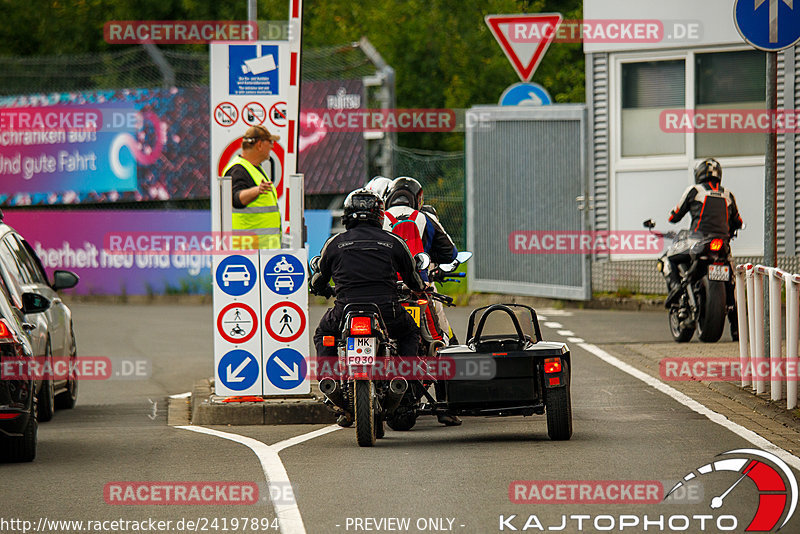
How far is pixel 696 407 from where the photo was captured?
39.3ft

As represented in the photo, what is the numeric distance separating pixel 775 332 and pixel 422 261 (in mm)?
2864

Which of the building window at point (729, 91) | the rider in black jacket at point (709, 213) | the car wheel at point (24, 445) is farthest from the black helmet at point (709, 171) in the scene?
the car wheel at point (24, 445)

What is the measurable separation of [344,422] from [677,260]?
6.96m

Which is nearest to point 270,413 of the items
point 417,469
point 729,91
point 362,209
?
point 362,209

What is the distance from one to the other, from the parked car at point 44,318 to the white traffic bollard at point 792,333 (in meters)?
5.51

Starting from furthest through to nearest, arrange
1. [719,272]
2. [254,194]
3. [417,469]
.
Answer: [719,272], [254,194], [417,469]

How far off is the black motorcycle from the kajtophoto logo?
6.52 meters

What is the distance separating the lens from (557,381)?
10164 millimetres

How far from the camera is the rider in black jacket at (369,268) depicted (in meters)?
10.6

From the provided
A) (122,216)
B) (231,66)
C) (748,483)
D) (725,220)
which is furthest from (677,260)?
(122,216)

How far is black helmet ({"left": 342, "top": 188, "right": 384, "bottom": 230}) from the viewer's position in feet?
34.9

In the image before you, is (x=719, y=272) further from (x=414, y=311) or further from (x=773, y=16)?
(x=414, y=311)

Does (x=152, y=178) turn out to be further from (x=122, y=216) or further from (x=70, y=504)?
(x=70, y=504)

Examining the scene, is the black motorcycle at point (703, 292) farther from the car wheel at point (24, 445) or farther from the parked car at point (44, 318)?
the car wheel at point (24, 445)
